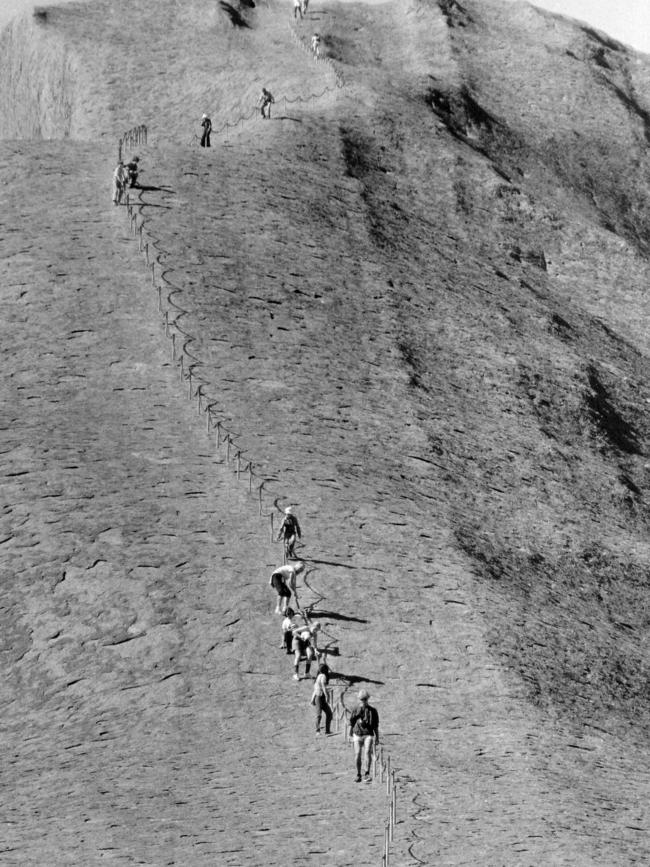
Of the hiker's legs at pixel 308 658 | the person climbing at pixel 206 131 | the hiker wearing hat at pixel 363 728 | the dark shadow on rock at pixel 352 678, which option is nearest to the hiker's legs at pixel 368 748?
the hiker wearing hat at pixel 363 728

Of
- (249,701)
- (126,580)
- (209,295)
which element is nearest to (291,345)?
(209,295)

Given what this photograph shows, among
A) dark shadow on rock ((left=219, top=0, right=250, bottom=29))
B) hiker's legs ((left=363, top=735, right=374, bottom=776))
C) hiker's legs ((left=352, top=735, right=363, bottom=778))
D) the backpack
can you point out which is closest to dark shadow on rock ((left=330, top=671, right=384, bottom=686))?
hiker's legs ((left=363, top=735, right=374, bottom=776))

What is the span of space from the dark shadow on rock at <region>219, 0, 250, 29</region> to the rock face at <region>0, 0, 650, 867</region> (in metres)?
1.83

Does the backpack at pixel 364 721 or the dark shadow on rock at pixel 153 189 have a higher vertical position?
the backpack at pixel 364 721

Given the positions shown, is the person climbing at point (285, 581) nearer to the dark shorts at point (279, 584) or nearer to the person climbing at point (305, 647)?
the dark shorts at point (279, 584)

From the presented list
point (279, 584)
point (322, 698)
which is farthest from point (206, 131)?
point (322, 698)

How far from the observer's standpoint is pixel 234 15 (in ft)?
316

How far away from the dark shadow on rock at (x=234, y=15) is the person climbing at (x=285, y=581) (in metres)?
62.2

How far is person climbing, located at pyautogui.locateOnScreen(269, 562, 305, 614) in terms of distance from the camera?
39.0 meters

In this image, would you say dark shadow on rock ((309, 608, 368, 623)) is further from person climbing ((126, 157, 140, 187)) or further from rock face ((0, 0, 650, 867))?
person climbing ((126, 157, 140, 187))

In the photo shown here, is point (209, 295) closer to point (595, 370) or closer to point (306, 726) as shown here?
point (595, 370)

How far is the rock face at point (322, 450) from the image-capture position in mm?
33500

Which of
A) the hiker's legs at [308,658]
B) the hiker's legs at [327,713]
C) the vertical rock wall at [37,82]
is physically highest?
the hiker's legs at [327,713]

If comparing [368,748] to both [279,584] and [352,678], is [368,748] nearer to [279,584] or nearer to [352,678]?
[352,678]
